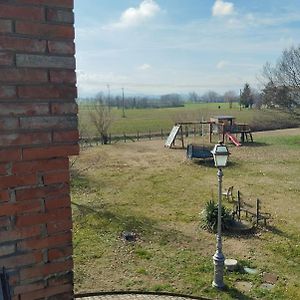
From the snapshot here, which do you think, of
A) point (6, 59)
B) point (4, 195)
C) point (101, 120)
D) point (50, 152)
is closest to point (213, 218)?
point (50, 152)

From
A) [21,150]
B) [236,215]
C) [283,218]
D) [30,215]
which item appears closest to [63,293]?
[30,215]

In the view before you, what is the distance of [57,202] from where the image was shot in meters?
2.14

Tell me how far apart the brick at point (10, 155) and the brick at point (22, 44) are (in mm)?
526

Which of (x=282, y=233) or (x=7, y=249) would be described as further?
(x=282, y=233)

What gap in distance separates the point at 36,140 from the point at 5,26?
1.98 ft

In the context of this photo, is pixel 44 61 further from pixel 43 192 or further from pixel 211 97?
pixel 211 97

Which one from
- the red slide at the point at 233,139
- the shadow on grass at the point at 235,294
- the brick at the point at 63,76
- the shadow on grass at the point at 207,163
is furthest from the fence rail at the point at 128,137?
the brick at the point at 63,76

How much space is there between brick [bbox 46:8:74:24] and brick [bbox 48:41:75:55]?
0.12 meters

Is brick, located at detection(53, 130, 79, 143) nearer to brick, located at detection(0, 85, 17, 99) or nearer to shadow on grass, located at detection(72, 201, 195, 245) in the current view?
brick, located at detection(0, 85, 17, 99)

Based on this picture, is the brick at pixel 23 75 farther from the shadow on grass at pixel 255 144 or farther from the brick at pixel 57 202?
the shadow on grass at pixel 255 144

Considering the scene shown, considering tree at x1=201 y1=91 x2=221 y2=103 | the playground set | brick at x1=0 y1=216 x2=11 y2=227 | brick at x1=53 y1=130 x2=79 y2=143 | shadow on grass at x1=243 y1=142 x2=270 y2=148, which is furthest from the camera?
tree at x1=201 y1=91 x2=221 y2=103

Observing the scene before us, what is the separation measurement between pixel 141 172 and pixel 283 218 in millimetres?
8368

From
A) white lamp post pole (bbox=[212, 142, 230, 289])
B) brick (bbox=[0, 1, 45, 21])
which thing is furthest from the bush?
brick (bbox=[0, 1, 45, 21])

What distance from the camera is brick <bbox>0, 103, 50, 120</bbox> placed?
1912 millimetres
